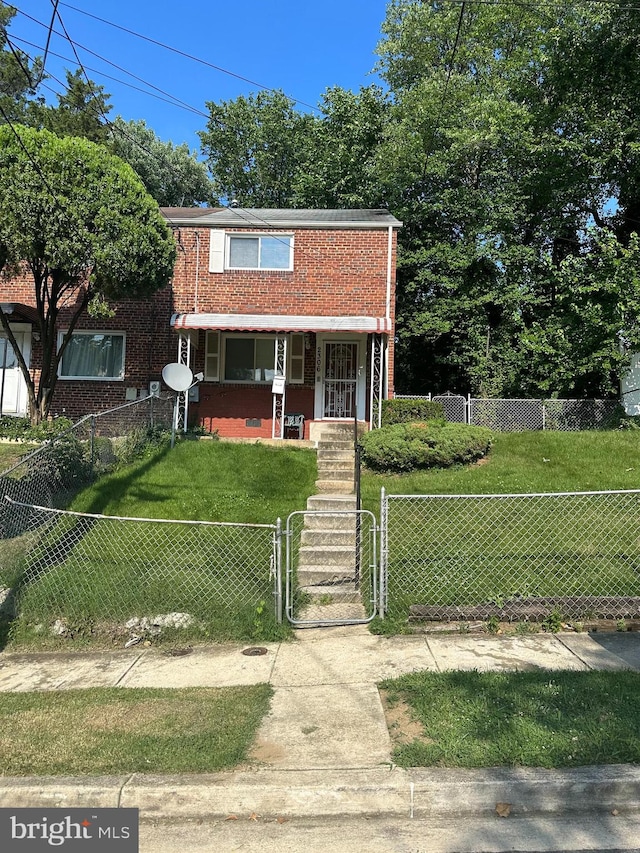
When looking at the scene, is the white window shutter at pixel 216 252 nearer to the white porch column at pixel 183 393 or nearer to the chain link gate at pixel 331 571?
the white porch column at pixel 183 393

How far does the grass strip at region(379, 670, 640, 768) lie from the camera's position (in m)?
3.39

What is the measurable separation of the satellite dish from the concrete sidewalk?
696 cm

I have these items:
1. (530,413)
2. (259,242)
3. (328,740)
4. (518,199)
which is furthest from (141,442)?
(518,199)

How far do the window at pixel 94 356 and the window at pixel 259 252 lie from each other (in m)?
3.43

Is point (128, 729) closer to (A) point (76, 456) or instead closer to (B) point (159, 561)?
(B) point (159, 561)

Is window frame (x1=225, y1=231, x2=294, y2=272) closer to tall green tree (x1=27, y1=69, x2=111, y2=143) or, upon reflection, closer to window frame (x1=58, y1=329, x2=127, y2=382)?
window frame (x1=58, y1=329, x2=127, y2=382)

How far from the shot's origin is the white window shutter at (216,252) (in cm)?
1417

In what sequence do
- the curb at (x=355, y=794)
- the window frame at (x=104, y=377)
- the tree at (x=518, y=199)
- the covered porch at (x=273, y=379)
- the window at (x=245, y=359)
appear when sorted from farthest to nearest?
the tree at (x=518, y=199) < the window frame at (x=104, y=377) < the window at (x=245, y=359) < the covered porch at (x=273, y=379) < the curb at (x=355, y=794)

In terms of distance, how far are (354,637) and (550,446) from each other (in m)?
7.21

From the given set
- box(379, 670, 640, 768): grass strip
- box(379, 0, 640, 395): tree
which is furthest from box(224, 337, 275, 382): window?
box(379, 670, 640, 768): grass strip

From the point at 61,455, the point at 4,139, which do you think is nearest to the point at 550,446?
the point at 61,455

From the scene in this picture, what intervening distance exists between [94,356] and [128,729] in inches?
479

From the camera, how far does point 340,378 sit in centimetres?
1405

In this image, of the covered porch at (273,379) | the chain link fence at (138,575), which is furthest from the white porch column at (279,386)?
the chain link fence at (138,575)
